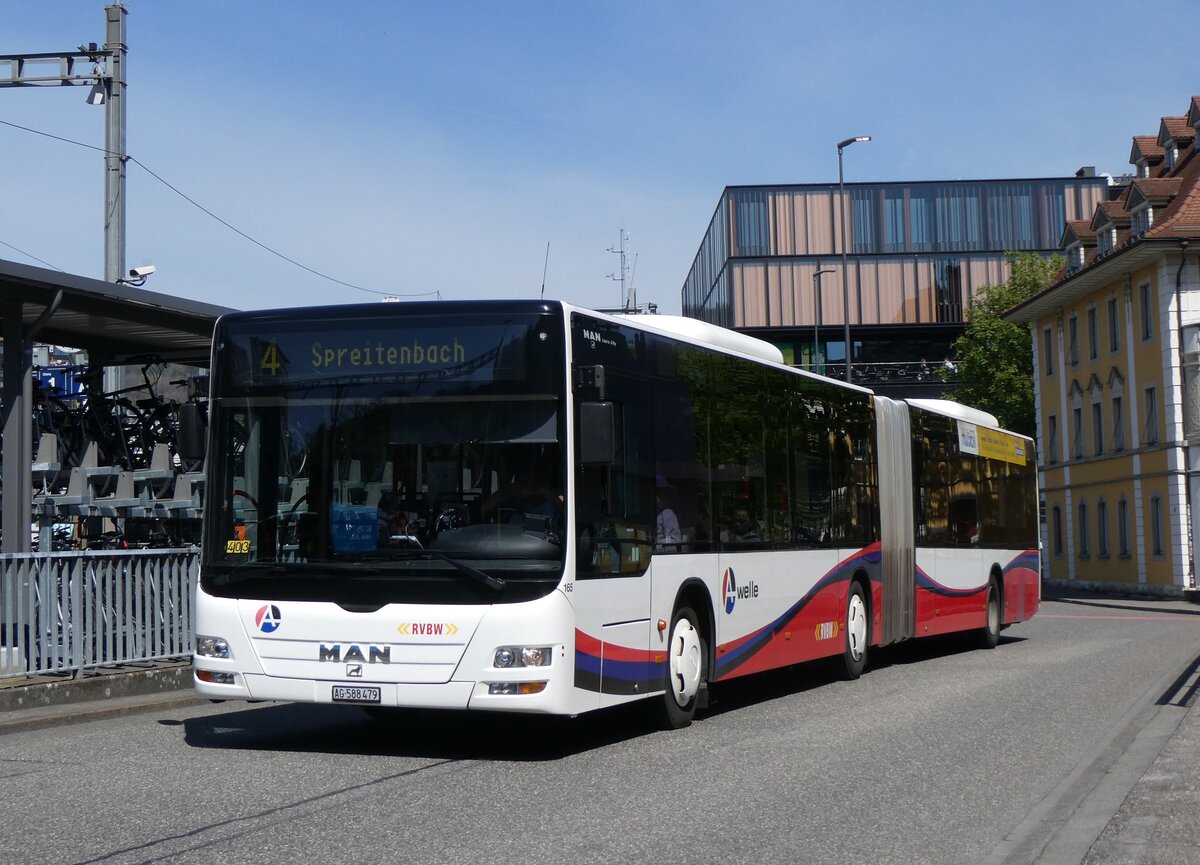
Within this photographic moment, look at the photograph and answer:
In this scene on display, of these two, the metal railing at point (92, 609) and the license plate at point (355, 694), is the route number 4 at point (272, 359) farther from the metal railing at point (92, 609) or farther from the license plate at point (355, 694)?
the metal railing at point (92, 609)

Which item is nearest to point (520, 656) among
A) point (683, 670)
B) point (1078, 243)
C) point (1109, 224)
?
point (683, 670)

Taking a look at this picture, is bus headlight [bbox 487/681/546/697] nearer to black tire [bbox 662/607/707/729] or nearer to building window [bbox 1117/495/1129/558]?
black tire [bbox 662/607/707/729]

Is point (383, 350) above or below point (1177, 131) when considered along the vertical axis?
below

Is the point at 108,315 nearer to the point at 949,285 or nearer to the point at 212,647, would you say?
the point at 212,647

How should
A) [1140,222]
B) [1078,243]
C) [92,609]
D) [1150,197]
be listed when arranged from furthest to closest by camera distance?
[1078,243] → [1140,222] → [1150,197] → [92,609]

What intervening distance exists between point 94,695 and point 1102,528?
148ft

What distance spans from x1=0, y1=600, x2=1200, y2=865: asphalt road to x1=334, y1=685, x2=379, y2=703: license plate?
0.40 m

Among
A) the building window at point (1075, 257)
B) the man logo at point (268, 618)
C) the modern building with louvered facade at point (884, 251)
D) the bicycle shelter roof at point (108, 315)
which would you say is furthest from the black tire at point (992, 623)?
the modern building with louvered facade at point (884, 251)

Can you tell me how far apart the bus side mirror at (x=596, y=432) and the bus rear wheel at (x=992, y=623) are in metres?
13.3

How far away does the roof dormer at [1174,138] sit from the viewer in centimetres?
5134

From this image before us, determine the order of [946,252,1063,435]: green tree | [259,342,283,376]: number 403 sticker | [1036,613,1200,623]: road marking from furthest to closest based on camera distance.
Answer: [946,252,1063,435]: green tree, [1036,613,1200,623]: road marking, [259,342,283,376]: number 403 sticker

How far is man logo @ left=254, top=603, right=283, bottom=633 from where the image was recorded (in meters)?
10.3

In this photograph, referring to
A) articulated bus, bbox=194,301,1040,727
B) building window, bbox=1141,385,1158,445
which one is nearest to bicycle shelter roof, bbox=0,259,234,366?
articulated bus, bbox=194,301,1040,727

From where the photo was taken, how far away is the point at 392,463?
10.1 metres
